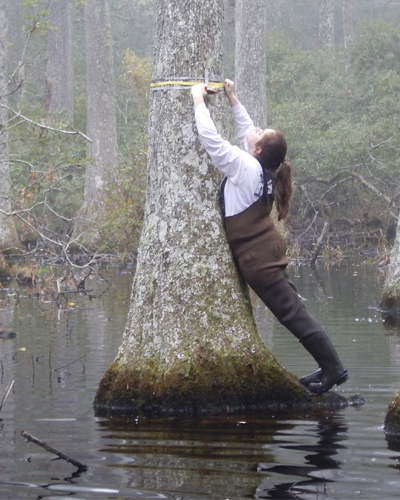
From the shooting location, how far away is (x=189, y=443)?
573 centimetres

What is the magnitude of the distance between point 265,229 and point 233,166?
0.51 m

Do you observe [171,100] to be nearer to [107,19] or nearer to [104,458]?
[104,458]

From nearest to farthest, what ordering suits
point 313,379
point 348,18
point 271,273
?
point 271,273 → point 313,379 → point 348,18

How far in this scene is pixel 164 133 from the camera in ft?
22.1

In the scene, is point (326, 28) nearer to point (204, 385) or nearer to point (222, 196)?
point (222, 196)

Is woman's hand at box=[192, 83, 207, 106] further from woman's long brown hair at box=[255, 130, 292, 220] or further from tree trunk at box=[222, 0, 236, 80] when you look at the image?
tree trunk at box=[222, 0, 236, 80]

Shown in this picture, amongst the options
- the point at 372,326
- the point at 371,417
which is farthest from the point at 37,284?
the point at 371,417

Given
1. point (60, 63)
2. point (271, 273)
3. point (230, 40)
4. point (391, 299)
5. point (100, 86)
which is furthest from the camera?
point (230, 40)

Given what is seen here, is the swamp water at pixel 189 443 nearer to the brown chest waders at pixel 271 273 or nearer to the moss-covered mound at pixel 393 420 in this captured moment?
the moss-covered mound at pixel 393 420

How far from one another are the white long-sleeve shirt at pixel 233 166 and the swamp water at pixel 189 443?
1.52 m

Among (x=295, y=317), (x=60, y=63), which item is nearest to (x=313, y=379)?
(x=295, y=317)

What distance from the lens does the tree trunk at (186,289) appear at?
649cm

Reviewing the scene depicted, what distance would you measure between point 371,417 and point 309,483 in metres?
1.73

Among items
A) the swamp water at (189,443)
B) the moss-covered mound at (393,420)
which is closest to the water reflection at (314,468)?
the swamp water at (189,443)
